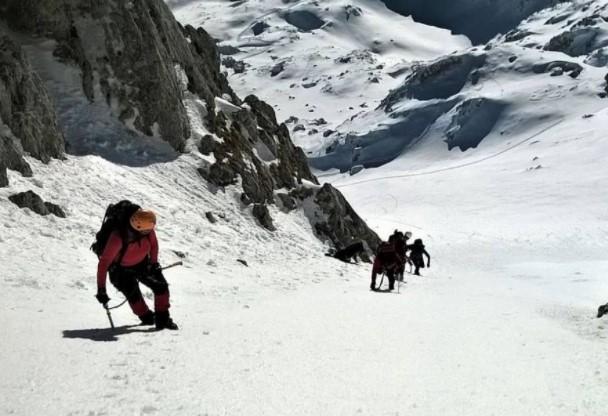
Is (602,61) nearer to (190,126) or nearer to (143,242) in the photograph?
(190,126)

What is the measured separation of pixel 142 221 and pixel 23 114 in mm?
12252

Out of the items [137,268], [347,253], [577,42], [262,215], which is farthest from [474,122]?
[137,268]

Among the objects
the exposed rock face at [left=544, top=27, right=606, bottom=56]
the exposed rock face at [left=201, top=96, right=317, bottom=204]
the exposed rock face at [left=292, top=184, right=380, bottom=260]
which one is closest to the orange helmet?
the exposed rock face at [left=201, top=96, right=317, bottom=204]

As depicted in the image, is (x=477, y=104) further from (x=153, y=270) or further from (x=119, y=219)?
(x=119, y=219)

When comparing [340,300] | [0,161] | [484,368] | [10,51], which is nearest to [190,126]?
[10,51]

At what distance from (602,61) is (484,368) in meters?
147

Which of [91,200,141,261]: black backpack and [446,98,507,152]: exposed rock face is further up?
[446,98,507,152]: exposed rock face

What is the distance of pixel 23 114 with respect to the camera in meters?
17.2

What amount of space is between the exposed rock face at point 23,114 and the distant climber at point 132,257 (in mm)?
9975

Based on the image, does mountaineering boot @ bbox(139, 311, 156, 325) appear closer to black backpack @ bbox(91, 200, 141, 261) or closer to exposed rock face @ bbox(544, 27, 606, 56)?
black backpack @ bbox(91, 200, 141, 261)

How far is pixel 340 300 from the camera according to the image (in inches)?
500

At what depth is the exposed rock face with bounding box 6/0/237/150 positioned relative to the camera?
22281mm

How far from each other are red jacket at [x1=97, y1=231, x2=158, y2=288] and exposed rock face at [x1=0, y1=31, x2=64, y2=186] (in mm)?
A: 10049

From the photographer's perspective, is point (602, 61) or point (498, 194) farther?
point (602, 61)
